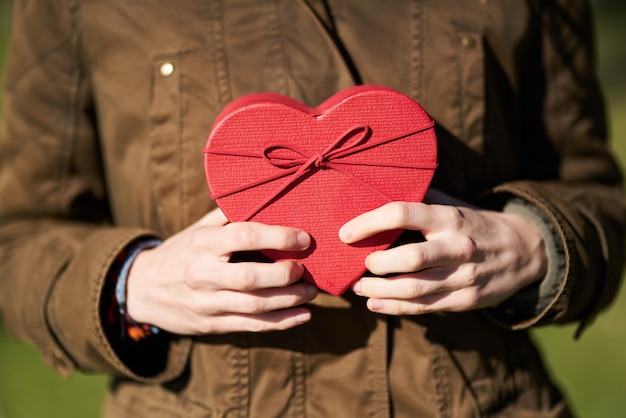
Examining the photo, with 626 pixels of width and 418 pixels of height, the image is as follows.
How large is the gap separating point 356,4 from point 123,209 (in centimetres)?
74

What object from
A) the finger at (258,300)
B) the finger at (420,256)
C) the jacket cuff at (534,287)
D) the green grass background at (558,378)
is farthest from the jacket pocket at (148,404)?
the green grass background at (558,378)

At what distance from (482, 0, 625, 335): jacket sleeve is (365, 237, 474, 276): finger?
280 mm

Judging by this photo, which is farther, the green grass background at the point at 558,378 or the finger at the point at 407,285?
the green grass background at the point at 558,378

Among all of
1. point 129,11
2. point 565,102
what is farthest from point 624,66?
point 129,11

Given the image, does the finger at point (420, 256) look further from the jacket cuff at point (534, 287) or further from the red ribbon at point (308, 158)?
the jacket cuff at point (534, 287)

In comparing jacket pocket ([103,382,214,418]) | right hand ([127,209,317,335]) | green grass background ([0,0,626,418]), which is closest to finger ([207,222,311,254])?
right hand ([127,209,317,335])

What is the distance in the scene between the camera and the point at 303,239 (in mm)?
1143

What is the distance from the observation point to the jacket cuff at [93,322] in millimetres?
1318

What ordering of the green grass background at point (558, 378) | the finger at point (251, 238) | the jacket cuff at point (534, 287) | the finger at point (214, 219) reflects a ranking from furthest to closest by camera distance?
the green grass background at point (558, 378)
the jacket cuff at point (534, 287)
the finger at point (214, 219)
the finger at point (251, 238)

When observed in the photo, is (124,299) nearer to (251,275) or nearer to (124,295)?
(124,295)

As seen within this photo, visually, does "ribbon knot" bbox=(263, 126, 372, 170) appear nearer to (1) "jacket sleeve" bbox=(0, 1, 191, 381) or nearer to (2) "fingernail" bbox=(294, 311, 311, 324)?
(2) "fingernail" bbox=(294, 311, 311, 324)

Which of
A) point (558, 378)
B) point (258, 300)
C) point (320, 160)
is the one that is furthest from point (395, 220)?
point (558, 378)

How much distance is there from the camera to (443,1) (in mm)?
1364

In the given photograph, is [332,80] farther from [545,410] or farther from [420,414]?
[545,410]
